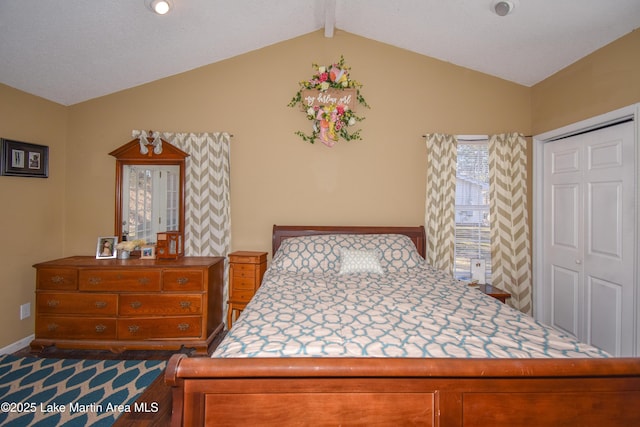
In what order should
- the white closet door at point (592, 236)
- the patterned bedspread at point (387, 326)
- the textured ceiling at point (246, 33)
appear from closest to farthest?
1. the patterned bedspread at point (387, 326)
2. the textured ceiling at point (246, 33)
3. the white closet door at point (592, 236)

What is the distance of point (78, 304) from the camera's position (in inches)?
107

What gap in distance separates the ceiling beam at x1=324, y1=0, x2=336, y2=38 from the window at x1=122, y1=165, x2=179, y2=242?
207 centimetres

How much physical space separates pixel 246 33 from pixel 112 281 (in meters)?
2.53

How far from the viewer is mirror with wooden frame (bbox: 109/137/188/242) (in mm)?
3221

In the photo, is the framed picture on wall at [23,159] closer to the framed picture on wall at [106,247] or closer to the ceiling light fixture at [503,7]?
the framed picture on wall at [106,247]

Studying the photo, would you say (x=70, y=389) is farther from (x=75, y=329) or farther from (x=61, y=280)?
(x=61, y=280)

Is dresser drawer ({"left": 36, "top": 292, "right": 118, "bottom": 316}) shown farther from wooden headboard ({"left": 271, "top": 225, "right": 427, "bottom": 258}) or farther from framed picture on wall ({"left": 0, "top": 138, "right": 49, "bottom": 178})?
wooden headboard ({"left": 271, "top": 225, "right": 427, "bottom": 258})

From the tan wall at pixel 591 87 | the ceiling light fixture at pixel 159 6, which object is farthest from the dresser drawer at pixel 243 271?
the tan wall at pixel 591 87

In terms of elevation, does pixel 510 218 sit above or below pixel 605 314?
above

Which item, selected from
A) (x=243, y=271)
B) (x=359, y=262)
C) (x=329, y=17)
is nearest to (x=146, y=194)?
(x=243, y=271)

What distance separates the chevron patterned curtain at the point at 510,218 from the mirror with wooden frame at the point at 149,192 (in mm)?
3167

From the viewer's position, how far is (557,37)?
2492 millimetres

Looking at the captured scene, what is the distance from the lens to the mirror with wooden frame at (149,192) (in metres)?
3.22

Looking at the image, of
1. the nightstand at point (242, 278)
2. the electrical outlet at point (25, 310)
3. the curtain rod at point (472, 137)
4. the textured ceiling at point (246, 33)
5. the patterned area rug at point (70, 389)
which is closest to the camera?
the patterned area rug at point (70, 389)
